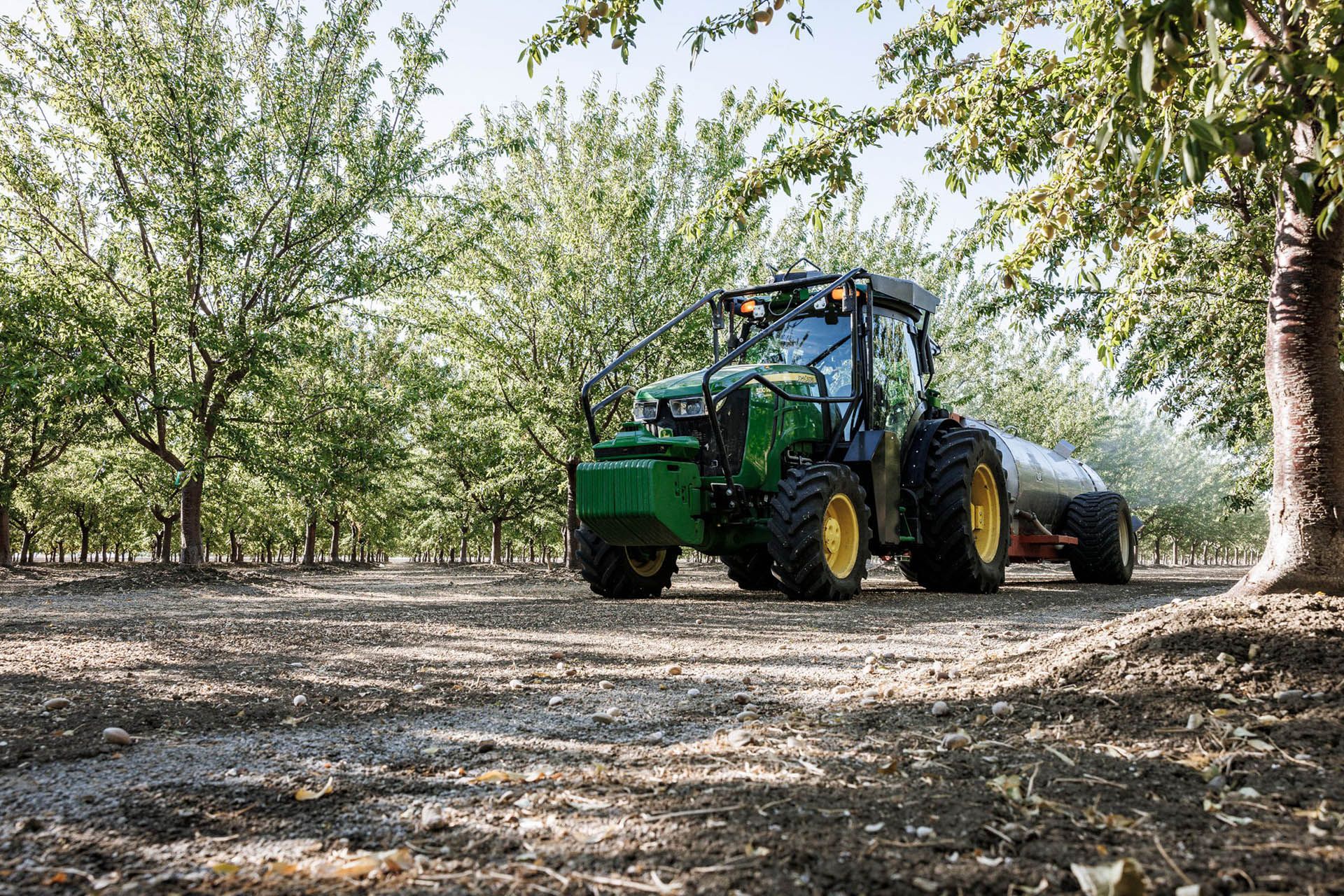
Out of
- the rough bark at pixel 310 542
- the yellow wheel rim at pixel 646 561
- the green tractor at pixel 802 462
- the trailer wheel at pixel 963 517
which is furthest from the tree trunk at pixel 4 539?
the trailer wheel at pixel 963 517

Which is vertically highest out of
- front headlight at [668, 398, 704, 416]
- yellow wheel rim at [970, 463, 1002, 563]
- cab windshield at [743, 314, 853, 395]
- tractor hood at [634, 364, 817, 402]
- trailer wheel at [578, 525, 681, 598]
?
cab windshield at [743, 314, 853, 395]

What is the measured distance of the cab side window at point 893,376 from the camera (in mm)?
10141

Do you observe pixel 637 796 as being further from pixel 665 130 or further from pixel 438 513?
pixel 438 513

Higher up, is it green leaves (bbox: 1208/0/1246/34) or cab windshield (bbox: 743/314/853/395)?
cab windshield (bbox: 743/314/853/395)

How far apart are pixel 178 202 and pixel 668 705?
1342 centimetres

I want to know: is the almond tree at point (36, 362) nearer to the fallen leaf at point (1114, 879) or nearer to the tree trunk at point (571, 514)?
the tree trunk at point (571, 514)

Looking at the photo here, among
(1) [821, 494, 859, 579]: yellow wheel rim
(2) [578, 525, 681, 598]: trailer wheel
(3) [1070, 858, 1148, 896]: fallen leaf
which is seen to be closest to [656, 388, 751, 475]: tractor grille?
(1) [821, 494, 859, 579]: yellow wheel rim

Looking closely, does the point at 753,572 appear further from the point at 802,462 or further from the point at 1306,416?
the point at 1306,416

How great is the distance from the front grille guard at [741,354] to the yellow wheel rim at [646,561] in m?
1.39

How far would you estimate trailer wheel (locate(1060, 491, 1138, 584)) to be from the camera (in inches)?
546

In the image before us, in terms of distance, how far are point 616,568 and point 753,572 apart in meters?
2.50

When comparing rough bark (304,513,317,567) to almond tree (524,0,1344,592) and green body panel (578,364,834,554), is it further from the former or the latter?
almond tree (524,0,1344,592)

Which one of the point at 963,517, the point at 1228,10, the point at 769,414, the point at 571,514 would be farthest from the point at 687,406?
the point at 571,514

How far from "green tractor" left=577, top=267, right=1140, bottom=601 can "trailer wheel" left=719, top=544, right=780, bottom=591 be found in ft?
0.09
